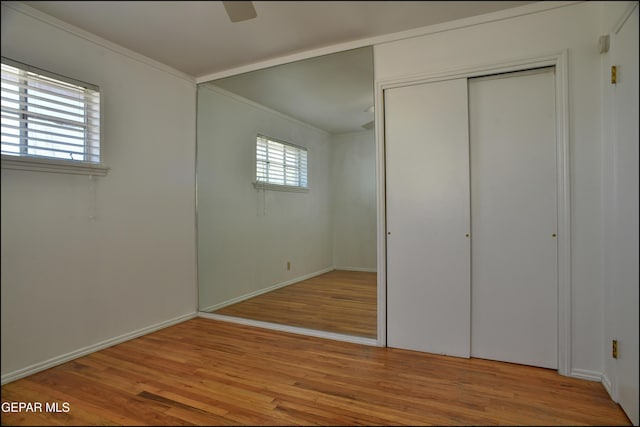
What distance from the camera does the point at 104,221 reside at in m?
2.71

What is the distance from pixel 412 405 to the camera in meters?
1.88

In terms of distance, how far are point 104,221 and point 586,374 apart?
341 centimetres

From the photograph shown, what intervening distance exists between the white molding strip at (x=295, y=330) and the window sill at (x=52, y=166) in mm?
1648

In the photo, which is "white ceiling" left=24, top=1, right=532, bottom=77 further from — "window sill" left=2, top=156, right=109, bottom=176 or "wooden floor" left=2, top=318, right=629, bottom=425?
"wooden floor" left=2, top=318, right=629, bottom=425

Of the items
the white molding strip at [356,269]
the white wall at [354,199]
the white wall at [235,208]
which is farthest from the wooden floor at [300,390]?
the white wall at [235,208]

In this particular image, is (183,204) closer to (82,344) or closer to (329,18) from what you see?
(82,344)

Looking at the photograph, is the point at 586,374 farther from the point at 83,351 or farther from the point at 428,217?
the point at 83,351

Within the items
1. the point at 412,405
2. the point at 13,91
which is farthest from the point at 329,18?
the point at 412,405

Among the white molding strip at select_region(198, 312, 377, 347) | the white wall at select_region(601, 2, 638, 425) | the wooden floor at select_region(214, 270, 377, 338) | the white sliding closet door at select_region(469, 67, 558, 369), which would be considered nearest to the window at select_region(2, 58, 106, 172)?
the white molding strip at select_region(198, 312, 377, 347)

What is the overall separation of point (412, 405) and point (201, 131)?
2996 millimetres

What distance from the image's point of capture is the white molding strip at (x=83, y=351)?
221 centimetres

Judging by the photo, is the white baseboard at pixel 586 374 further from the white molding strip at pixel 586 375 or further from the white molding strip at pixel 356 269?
the white molding strip at pixel 356 269

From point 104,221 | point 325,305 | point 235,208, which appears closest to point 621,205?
point 325,305

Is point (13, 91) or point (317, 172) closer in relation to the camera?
point (13, 91)
